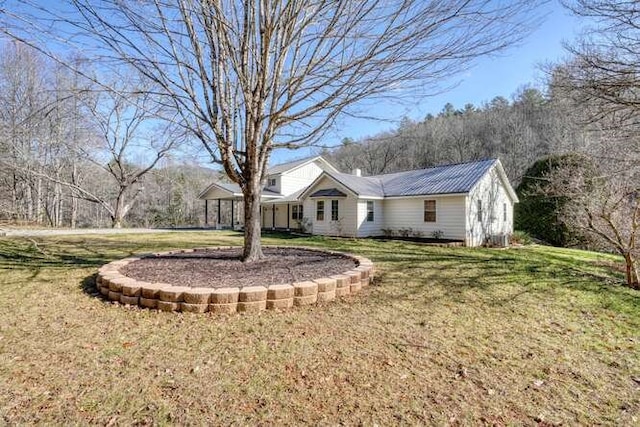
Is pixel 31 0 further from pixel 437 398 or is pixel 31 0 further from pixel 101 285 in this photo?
pixel 437 398

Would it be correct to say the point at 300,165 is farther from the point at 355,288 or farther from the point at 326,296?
the point at 326,296

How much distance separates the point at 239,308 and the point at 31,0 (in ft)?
13.1

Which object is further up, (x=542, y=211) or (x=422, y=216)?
(x=542, y=211)

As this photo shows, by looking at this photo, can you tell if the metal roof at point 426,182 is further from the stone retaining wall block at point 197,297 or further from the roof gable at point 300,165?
the stone retaining wall block at point 197,297

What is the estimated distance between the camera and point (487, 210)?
46.0ft

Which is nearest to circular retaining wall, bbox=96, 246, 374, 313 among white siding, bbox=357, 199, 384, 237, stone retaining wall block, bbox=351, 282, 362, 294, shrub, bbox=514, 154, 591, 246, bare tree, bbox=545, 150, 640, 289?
stone retaining wall block, bbox=351, 282, 362, 294

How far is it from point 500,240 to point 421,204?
3.60 metres

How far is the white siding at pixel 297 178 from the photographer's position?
893 inches

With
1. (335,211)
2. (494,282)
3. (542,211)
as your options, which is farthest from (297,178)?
(494,282)

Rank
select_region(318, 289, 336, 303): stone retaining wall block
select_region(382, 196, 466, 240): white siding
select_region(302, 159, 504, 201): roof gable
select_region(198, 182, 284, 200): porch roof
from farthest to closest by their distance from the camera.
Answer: select_region(198, 182, 284, 200): porch roof < select_region(302, 159, 504, 201): roof gable < select_region(382, 196, 466, 240): white siding < select_region(318, 289, 336, 303): stone retaining wall block

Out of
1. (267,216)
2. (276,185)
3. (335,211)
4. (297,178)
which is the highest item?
(297,178)

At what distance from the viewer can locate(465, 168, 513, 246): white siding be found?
1306 cm

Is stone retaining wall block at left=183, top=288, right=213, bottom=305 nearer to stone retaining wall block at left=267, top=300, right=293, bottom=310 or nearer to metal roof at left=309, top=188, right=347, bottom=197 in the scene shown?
stone retaining wall block at left=267, top=300, right=293, bottom=310

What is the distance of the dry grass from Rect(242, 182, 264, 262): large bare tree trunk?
2.19 meters
